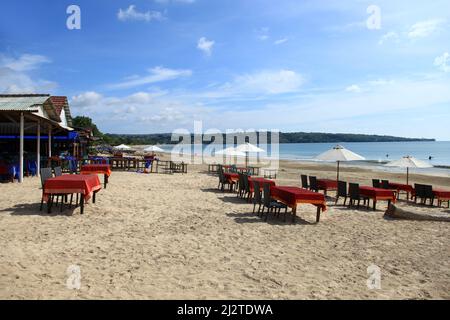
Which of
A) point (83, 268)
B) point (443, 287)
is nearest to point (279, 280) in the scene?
point (443, 287)

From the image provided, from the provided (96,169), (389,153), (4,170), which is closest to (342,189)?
(96,169)

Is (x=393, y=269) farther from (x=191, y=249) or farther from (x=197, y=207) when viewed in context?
(x=197, y=207)

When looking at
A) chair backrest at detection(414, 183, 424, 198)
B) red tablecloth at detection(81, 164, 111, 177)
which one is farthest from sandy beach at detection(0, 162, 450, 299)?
chair backrest at detection(414, 183, 424, 198)

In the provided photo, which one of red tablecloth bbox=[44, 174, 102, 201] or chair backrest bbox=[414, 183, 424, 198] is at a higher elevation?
red tablecloth bbox=[44, 174, 102, 201]

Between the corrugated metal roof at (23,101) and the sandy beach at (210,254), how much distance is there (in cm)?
1163

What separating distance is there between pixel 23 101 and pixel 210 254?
18958 mm

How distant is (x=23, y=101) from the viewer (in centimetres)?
1992

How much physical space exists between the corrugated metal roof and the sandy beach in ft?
38.2

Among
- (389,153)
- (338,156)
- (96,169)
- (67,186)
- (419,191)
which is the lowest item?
(419,191)

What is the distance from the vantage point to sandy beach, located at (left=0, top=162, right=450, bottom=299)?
13.7 ft

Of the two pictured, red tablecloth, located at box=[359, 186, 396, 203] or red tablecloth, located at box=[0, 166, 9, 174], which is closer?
red tablecloth, located at box=[359, 186, 396, 203]

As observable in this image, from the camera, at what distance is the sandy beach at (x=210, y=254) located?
Result: 13.7ft

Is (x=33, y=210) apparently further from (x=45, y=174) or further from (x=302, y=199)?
(x=302, y=199)

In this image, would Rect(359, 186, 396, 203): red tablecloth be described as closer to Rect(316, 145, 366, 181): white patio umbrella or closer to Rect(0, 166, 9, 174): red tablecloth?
Rect(316, 145, 366, 181): white patio umbrella
